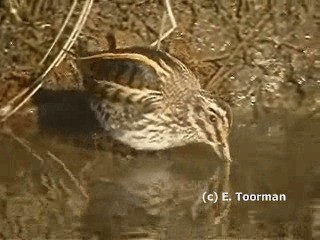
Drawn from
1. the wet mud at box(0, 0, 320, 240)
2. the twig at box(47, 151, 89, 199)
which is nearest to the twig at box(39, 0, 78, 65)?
the wet mud at box(0, 0, 320, 240)

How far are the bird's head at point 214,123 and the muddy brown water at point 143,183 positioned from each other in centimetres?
1

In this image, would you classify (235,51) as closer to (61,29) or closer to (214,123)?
(214,123)

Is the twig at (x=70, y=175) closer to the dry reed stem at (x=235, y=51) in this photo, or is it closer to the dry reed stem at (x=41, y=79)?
the dry reed stem at (x=41, y=79)

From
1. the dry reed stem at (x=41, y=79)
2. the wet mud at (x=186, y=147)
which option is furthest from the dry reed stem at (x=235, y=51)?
the dry reed stem at (x=41, y=79)

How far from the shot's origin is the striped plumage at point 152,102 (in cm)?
134

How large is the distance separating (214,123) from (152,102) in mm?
100

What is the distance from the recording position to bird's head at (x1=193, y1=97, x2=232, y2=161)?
4.38 feet

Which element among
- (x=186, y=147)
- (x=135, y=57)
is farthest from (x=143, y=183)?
(x=135, y=57)

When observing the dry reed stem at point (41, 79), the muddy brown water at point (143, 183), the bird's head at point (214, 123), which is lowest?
the muddy brown water at point (143, 183)

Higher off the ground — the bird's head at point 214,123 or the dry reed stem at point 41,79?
the dry reed stem at point 41,79

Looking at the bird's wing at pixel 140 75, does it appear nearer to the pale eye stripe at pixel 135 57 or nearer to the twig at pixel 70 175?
the pale eye stripe at pixel 135 57

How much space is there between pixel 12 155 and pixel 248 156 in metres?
0.36

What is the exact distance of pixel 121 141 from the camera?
134 cm

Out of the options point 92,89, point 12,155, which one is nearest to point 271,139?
point 92,89
